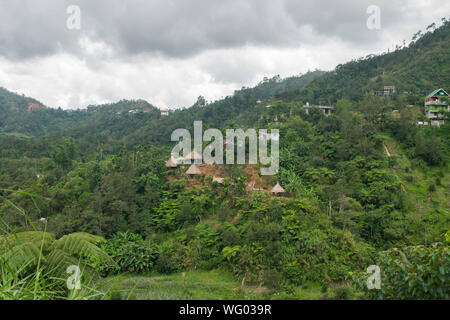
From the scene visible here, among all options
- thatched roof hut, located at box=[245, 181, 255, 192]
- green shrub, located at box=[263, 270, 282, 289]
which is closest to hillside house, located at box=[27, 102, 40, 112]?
thatched roof hut, located at box=[245, 181, 255, 192]

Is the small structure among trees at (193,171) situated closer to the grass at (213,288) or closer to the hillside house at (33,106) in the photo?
the grass at (213,288)

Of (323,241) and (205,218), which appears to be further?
(205,218)

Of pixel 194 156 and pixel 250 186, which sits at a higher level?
pixel 194 156

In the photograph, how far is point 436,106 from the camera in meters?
18.4

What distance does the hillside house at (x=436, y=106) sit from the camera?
1773cm

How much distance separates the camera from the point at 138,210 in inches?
495

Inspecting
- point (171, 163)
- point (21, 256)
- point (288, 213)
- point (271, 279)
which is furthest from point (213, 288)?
point (171, 163)

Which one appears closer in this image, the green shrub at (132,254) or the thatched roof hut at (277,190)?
the green shrub at (132,254)

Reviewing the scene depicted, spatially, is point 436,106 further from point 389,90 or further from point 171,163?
point 171,163

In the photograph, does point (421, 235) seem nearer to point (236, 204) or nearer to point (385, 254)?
point (236, 204)

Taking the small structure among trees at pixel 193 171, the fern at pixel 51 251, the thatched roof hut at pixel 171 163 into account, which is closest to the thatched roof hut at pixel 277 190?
the small structure among trees at pixel 193 171

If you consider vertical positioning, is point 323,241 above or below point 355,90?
below
